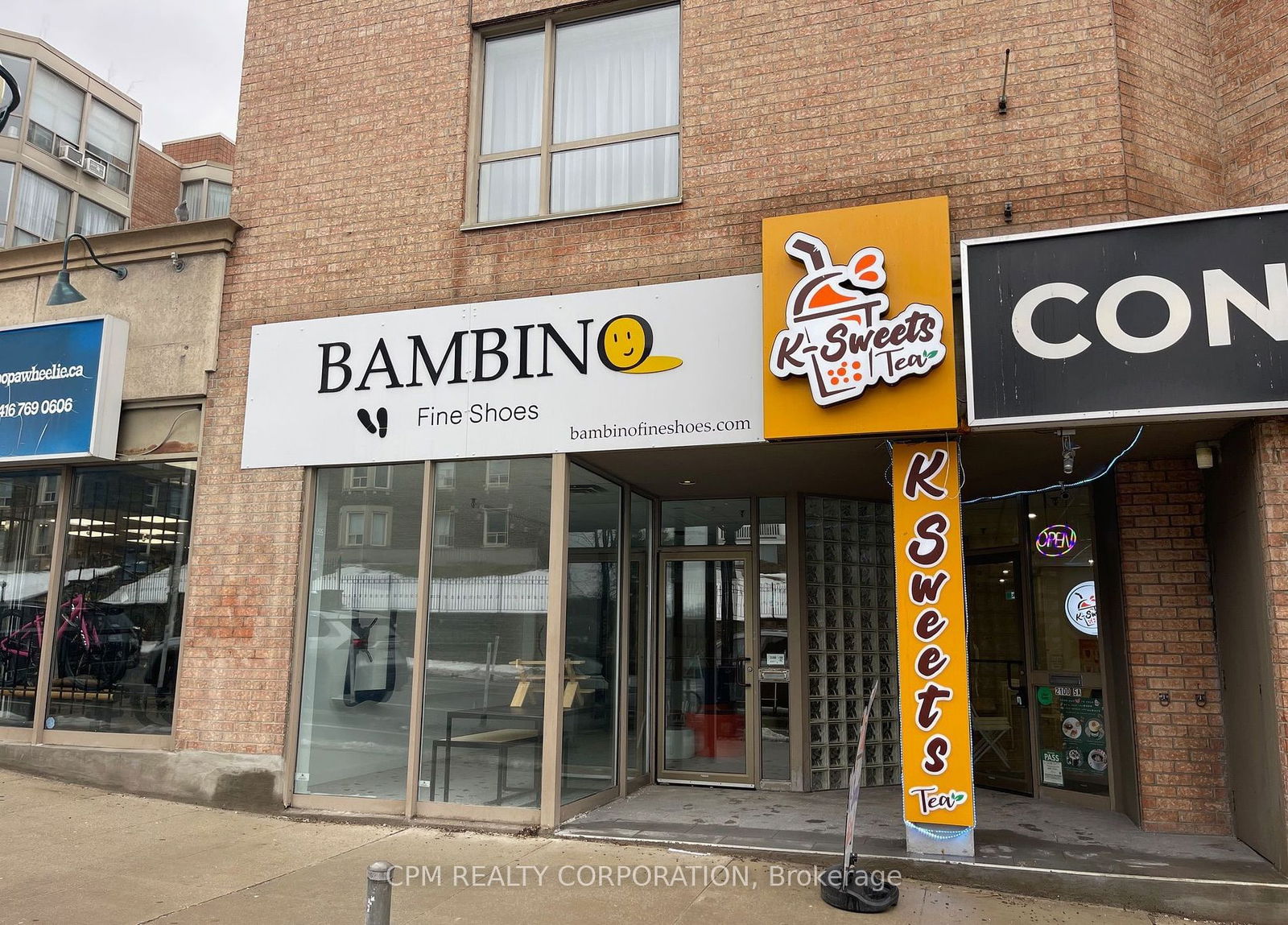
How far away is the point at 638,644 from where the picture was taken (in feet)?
31.2

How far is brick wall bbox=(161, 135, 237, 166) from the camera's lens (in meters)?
30.3

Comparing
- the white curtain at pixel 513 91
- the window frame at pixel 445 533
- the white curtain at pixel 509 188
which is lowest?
the window frame at pixel 445 533

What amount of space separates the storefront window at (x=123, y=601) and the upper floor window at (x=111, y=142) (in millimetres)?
20629

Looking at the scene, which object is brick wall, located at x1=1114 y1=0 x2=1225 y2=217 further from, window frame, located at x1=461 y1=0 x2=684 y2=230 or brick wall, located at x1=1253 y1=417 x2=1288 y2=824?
window frame, located at x1=461 y1=0 x2=684 y2=230

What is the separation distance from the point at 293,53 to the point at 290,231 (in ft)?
6.33

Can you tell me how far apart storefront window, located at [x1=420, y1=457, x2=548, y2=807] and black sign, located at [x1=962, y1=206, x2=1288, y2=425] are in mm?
3750

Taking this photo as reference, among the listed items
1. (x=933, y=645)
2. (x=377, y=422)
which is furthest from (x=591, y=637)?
(x=933, y=645)

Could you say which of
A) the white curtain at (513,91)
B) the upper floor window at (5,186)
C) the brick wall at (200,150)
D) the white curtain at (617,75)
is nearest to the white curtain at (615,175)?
the white curtain at (617,75)

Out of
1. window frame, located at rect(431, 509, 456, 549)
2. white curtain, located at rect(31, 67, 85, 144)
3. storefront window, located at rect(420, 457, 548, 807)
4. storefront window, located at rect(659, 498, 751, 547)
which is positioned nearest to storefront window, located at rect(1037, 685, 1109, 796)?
storefront window, located at rect(659, 498, 751, 547)

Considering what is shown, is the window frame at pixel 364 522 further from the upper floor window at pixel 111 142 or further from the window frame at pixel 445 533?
the upper floor window at pixel 111 142

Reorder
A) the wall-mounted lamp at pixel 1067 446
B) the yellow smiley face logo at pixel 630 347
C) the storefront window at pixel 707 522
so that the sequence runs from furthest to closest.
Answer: the storefront window at pixel 707 522 → the yellow smiley face logo at pixel 630 347 → the wall-mounted lamp at pixel 1067 446

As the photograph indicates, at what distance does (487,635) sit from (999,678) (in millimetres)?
5019

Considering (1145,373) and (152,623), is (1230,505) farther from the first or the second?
(152,623)

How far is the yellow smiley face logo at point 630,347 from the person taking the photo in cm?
775
